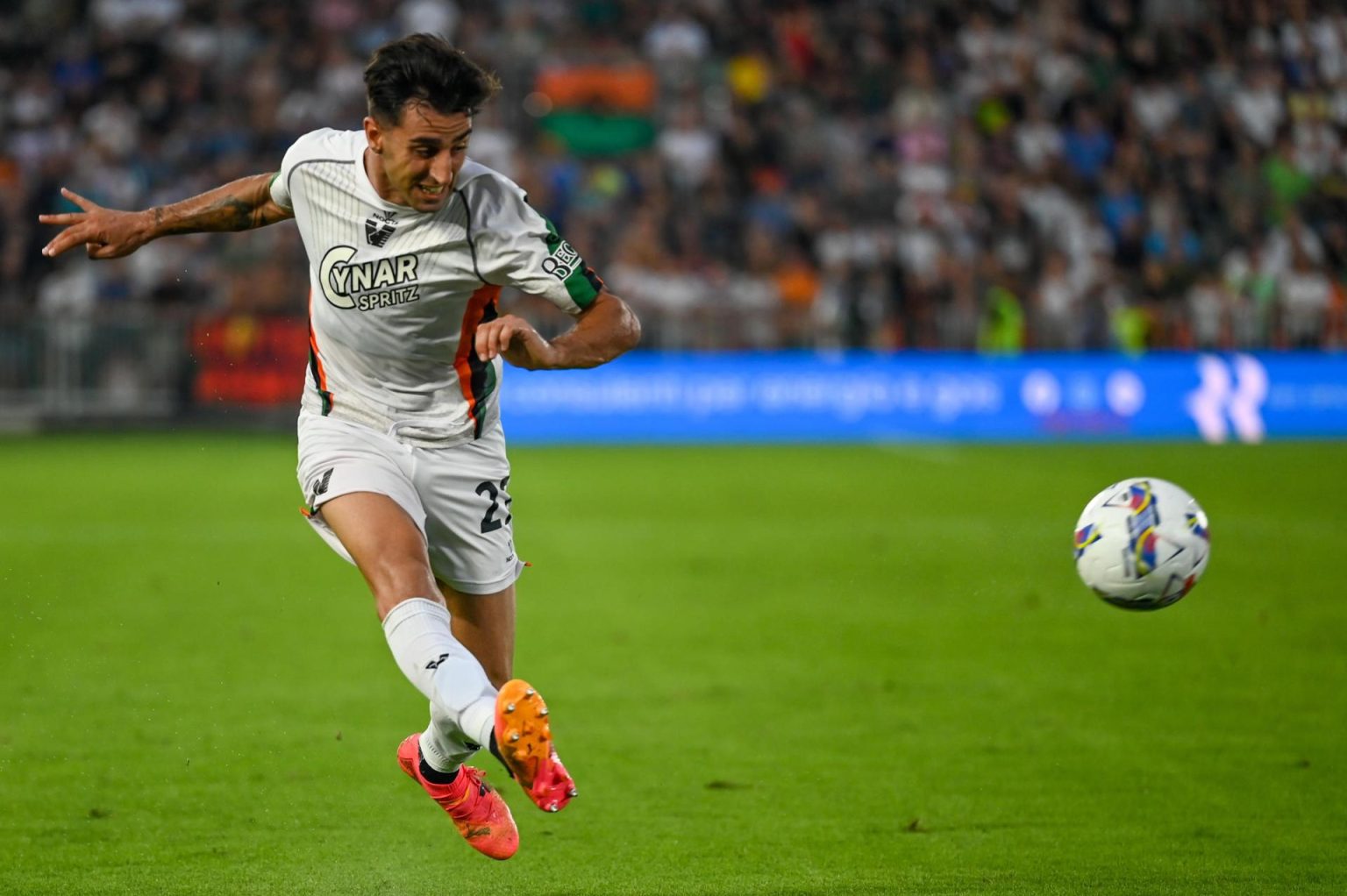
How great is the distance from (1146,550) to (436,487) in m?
2.36

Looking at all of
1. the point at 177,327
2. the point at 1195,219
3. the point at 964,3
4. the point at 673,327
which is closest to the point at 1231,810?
the point at 673,327

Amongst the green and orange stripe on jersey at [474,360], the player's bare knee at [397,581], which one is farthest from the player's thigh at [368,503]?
the green and orange stripe on jersey at [474,360]

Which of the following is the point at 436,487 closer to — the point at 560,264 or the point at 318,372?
A: the point at 318,372

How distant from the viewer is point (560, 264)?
4.90 metres

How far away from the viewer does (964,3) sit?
1029 inches

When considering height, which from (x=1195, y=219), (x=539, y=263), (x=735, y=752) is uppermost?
(x=1195, y=219)

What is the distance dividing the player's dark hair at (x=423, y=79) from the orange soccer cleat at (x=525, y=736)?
1652 millimetres

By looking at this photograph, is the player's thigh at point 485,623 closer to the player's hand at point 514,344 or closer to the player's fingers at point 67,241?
the player's hand at point 514,344

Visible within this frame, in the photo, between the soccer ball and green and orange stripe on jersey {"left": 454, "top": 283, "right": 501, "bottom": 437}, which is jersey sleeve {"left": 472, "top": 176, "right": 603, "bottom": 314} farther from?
the soccer ball

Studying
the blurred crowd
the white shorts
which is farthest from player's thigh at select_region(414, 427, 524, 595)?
the blurred crowd

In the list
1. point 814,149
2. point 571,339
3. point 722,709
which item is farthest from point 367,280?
point 814,149

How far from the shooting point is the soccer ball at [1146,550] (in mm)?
5648

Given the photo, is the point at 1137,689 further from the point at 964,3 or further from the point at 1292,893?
the point at 964,3

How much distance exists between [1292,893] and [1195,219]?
810 inches
